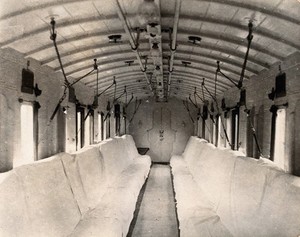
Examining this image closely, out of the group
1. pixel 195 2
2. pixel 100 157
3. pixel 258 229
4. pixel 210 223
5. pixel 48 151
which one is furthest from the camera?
pixel 100 157

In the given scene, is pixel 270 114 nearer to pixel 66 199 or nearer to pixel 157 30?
pixel 157 30

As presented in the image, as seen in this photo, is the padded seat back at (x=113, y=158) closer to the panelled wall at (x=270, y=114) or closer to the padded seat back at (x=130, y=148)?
the padded seat back at (x=130, y=148)

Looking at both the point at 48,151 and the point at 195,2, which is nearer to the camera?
the point at 195,2

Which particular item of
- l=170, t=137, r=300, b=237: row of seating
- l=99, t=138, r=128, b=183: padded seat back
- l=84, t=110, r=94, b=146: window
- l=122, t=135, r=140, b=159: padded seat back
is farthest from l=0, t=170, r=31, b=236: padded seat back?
l=122, t=135, r=140, b=159: padded seat back

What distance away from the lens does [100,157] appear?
367 inches

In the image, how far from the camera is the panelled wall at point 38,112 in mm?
5039

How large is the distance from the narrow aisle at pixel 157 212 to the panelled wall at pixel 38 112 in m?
2.75

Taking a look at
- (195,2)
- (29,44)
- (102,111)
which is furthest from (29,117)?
(102,111)

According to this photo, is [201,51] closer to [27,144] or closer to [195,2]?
[195,2]

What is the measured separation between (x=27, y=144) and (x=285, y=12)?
17.1 feet

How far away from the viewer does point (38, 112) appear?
6406 millimetres

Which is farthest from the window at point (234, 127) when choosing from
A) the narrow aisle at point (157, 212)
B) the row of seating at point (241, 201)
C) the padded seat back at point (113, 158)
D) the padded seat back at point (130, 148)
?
the padded seat back at point (130, 148)

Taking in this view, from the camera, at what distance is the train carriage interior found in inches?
176

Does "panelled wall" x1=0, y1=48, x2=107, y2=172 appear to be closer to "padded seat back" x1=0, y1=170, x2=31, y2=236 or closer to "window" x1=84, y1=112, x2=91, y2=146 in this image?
"padded seat back" x1=0, y1=170, x2=31, y2=236
